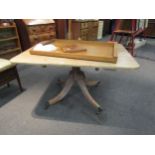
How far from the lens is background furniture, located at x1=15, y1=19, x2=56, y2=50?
2.94m

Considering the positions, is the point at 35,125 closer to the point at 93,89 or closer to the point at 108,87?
the point at 93,89

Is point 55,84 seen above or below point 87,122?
above

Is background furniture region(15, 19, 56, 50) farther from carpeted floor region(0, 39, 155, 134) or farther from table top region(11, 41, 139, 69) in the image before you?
table top region(11, 41, 139, 69)

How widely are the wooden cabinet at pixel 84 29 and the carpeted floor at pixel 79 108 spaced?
165 centimetres

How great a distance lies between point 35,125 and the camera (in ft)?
5.29

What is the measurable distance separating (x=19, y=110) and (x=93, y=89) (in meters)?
1.00

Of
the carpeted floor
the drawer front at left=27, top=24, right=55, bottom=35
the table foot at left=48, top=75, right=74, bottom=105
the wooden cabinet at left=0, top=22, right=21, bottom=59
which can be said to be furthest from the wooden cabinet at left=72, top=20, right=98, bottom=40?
the table foot at left=48, top=75, right=74, bottom=105

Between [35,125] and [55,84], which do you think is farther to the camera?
[55,84]

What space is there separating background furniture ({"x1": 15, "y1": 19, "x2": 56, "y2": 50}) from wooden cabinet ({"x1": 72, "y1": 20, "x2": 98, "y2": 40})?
2.59 feet

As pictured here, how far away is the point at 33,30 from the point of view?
3.01 metres

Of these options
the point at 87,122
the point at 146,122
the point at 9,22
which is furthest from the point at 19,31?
the point at 146,122

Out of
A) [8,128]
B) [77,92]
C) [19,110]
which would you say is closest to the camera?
[8,128]

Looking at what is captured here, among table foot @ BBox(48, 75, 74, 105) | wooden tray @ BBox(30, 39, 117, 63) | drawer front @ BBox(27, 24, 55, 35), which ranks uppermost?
drawer front @ BBox(27, 24, 55, 35)

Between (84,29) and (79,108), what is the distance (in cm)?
279
